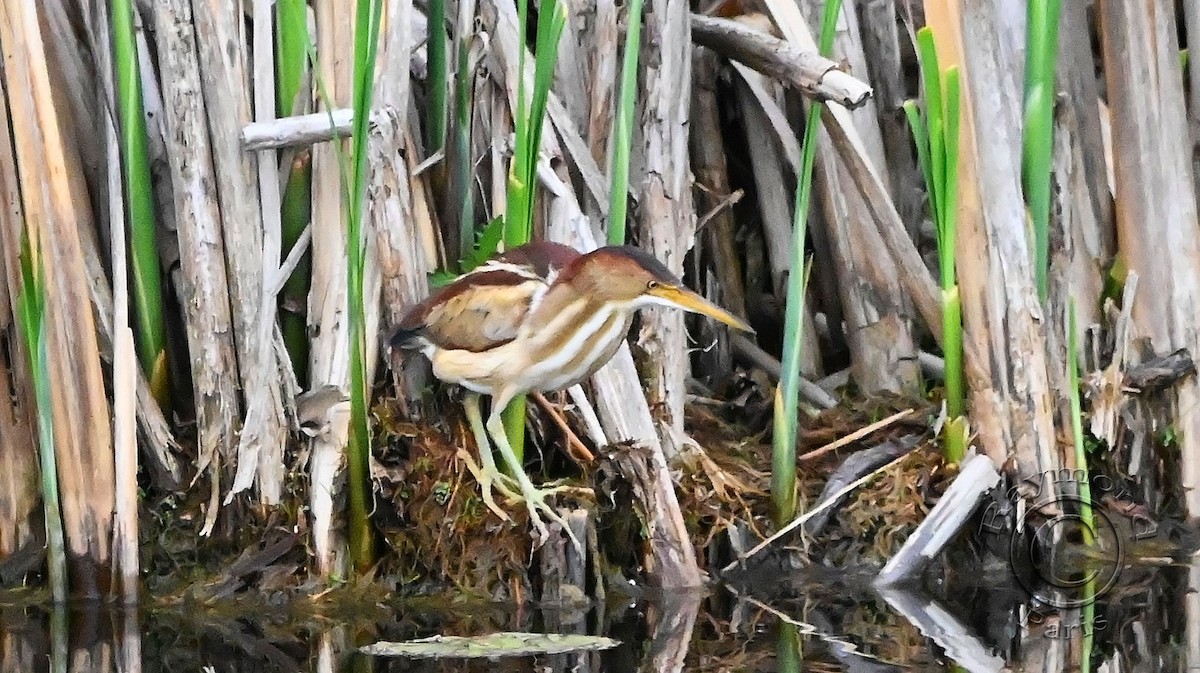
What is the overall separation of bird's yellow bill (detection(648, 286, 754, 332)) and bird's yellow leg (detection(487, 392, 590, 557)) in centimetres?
33

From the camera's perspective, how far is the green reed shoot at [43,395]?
8.68ft

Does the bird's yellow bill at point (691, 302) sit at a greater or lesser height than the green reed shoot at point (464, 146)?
lesser

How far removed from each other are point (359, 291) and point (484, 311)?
247 millimetres

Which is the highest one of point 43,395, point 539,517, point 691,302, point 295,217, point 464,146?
point 464,146

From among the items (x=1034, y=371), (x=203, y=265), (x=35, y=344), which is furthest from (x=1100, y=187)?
(x=35, y=344)

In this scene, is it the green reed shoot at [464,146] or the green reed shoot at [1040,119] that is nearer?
the green reed shoot at [1040,119]

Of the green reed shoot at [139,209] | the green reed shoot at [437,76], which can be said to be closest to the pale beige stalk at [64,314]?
the green reed shoot at [139,209]

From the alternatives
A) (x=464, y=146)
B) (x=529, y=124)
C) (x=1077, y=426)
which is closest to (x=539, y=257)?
(x=529, y=124)

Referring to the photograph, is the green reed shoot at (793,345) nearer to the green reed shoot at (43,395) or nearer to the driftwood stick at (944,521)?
the driftwood stick at (944,521)

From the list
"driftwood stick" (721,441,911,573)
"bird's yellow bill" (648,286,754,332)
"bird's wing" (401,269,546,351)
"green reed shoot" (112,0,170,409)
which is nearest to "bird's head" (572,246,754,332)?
"bird's yellow bill" (648,286,754,332)

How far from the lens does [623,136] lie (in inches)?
110

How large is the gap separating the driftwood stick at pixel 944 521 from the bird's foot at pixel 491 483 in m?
0.69

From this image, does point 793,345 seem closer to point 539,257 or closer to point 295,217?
point 539,257

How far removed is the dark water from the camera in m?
2.31
